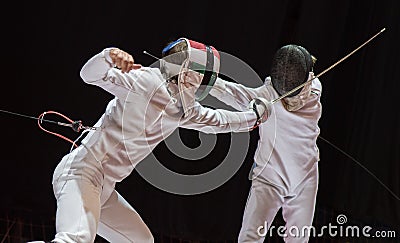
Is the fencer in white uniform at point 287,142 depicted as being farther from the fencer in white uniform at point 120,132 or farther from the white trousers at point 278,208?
the fencer in white uniform at point 120,132

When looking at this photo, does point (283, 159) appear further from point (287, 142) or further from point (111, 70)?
point (111, 70)

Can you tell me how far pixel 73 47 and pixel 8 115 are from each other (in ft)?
1.06

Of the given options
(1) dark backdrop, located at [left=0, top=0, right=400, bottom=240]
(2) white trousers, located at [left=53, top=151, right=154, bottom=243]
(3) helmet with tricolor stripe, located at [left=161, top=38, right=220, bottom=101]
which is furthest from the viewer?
(1) dark backdrop, located at [left=0, top=0, right=400, bottom=240]

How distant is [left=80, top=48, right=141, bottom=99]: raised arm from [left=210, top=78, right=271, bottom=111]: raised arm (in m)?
0.43

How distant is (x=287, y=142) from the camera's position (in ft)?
7.86

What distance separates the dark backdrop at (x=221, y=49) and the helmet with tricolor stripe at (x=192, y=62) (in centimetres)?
73

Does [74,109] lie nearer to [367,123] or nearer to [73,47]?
[73,47]

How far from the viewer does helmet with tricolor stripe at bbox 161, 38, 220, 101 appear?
202cm

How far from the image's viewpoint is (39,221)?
9.00 ft

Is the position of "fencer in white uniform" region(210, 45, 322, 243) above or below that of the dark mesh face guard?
below

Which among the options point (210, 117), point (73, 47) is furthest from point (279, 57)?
point (73, 47)

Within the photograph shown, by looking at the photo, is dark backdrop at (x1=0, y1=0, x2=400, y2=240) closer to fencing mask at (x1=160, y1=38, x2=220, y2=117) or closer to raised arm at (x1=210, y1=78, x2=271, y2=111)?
raised arm at (x1=210, y1=78, x2=271, y2=111)

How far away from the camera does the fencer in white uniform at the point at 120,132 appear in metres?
1.90

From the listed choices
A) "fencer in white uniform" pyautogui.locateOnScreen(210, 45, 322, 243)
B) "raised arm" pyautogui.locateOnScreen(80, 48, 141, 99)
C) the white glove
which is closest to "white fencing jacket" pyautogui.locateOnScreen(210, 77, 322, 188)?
"fencer in white uniform" pyautogui.locateOnScreen(210, 45, 322, 243)
